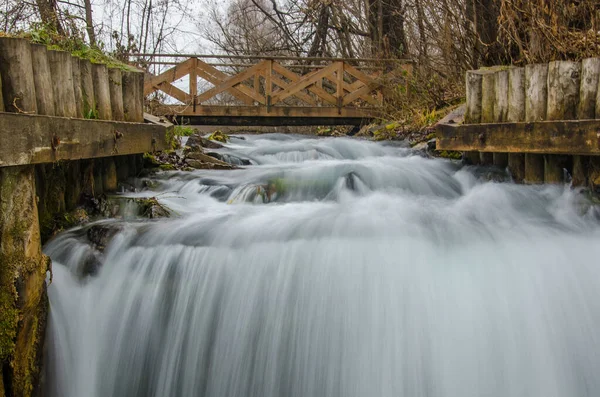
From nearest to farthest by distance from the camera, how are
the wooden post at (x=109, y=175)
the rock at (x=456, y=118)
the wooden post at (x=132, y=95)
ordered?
1. the wooden post at (x=132, y=95)
2. the wooden post at (x=109, y=175)
3. the rock at (x=456, y=118)

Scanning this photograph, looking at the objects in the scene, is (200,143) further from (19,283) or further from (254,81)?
(19,283)

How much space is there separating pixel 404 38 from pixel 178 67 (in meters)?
5.64

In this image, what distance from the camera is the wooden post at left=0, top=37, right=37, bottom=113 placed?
3.23 m

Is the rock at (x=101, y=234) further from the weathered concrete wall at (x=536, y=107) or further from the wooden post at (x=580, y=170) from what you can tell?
the wooden post at (x=580, y=170)

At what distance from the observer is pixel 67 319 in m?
3.66

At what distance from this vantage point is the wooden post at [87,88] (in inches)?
173

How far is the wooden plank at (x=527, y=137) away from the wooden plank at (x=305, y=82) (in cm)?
786

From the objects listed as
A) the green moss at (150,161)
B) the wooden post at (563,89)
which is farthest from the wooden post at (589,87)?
the green moss at (150,161)

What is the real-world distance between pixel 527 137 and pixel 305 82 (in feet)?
30.4

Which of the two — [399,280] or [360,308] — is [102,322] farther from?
[399,280]

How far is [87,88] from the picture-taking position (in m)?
4.43

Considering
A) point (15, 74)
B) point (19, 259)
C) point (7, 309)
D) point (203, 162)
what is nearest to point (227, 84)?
point (203, 162)

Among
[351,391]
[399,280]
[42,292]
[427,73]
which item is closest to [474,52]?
[427,73]

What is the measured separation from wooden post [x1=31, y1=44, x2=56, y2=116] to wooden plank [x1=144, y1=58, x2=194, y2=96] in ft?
32.0
